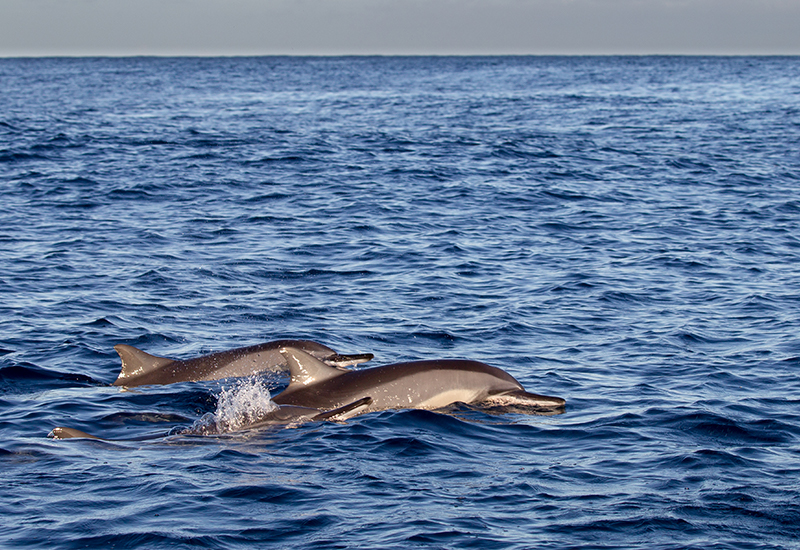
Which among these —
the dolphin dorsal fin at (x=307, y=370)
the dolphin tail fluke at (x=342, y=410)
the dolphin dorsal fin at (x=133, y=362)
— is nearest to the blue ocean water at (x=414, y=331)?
the dolphin tail fluke at (x=342, y=410)

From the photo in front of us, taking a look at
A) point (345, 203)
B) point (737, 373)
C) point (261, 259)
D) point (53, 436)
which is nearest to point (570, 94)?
point (345, 203)

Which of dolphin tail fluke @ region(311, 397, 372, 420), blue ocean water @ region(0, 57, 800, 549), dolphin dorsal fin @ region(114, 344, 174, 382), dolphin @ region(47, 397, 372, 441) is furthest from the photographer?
dolphin dorsal fin @ region(114, 344, 174, 382)

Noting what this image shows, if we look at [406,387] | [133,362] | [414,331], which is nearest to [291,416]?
[406,387]

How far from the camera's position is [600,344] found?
16594 millimetres

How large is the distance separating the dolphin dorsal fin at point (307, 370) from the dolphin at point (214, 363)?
160 centimetres

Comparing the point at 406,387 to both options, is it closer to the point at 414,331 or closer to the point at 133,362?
the point at 414,331

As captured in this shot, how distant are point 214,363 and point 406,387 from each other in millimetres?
3578

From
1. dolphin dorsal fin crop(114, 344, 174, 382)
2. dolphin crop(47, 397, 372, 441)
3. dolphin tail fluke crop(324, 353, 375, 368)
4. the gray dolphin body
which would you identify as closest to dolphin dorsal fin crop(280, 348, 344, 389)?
the gray dolphin body

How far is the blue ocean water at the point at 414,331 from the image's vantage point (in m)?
9.76

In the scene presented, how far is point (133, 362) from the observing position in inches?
569

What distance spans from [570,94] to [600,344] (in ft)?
234

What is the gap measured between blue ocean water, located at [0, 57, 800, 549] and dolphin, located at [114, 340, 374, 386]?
1.02 feet

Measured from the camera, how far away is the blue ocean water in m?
9.76

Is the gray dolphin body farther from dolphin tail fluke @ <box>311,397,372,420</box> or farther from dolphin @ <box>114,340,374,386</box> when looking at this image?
dolphin @ <box>114,340,374,386</box>
